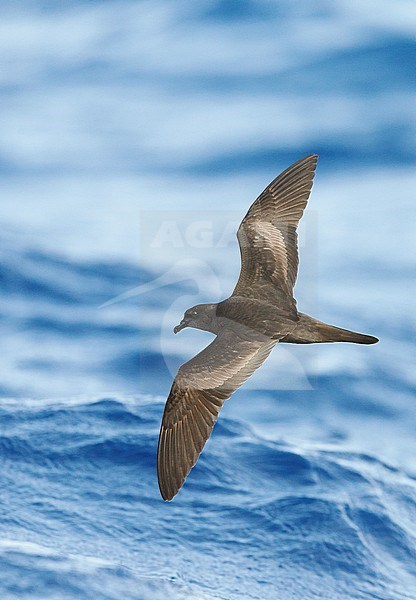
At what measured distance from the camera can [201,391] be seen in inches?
294

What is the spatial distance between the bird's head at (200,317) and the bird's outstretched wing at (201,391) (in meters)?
0.20

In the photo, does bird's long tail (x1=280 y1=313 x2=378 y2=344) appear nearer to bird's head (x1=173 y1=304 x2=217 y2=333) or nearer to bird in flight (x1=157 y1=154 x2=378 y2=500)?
bird in flight (x1=157 y1=154 x2=378 y2=500)

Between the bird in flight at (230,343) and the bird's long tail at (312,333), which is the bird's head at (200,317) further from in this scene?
the bird's long tail at (312,333)

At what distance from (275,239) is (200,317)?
817 millimetres

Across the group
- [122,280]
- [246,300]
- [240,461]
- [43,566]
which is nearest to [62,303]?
[122,280]

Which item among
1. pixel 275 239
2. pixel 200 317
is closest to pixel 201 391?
pixel 200 317

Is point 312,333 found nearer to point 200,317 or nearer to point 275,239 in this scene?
point 200,317

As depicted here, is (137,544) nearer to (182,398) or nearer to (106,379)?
(106,379)

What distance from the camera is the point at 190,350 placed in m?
13.6

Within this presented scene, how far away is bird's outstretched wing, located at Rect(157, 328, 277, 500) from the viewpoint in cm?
738

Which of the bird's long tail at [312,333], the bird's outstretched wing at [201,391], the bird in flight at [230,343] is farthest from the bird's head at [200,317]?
the bird's long tail at [312,333]

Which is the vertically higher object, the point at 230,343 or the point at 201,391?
the point at 230,343

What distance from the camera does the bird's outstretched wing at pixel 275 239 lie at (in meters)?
7.96

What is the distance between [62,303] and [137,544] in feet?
12.0
